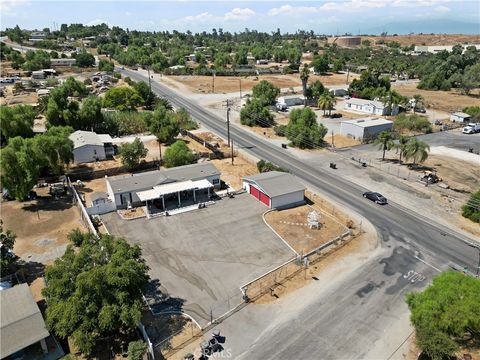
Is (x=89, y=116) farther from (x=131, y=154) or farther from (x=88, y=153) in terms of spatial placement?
(x=131, y=154)

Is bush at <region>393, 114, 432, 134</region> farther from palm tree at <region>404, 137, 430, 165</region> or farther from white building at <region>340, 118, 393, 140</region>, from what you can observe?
palm tree at <region>404, 137, 430, 165</region>

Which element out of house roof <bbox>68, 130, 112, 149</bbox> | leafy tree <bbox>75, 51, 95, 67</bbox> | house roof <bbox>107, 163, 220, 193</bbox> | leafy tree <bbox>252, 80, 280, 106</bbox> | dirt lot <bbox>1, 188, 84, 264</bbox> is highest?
leafy tree <bbox>75, 51, 95, 67</bbox>

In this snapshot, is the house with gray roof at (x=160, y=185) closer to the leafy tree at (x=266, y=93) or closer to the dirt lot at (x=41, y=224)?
the dirt lot at (x=41, y=224)

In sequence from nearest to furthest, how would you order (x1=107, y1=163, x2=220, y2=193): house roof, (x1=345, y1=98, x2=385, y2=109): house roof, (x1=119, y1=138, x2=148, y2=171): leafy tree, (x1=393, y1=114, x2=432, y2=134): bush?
(x1=107, y1=163, x2=220, y2=193): house roof → (x1=119, y1=138, x2=148, y2=171): leafy tree → (x1=393, y1=114, x2=432, y2=134): bush → (x1=345, y1=98, x2=385, y2=109): house roof

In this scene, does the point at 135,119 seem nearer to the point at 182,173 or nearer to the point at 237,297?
the point at 182,173

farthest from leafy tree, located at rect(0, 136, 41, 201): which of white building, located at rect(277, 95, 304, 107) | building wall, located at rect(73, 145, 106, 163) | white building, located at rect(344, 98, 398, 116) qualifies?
white building, located at rect(344, 98, 398, 116)

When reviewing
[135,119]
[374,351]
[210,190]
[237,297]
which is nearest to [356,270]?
[374,351]

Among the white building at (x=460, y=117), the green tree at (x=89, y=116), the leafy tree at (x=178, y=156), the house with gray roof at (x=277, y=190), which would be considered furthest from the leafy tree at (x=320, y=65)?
the house with gray roof at (x=277, y=190)
